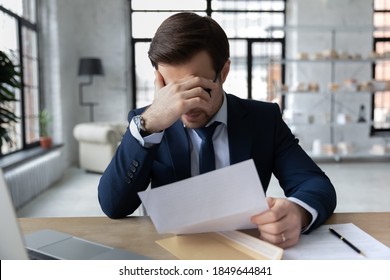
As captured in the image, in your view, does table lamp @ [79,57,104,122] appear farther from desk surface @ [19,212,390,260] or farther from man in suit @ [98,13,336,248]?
desk surface @ [19,212,390,260]

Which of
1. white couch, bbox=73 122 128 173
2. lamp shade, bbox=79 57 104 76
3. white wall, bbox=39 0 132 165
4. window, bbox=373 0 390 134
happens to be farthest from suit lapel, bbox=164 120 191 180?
window, bbox=373 0 390 134

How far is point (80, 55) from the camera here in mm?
4758

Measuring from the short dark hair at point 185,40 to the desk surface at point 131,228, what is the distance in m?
0.33

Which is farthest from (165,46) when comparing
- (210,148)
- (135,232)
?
(135,232)

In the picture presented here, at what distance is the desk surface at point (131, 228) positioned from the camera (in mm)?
679

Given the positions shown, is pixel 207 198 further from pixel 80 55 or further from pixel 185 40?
pixel 80 55

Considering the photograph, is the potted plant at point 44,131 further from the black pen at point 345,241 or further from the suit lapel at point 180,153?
the black pen at point 345,241

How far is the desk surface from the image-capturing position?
68 centimetres

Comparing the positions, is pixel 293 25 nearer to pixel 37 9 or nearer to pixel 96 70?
pixel 96 70

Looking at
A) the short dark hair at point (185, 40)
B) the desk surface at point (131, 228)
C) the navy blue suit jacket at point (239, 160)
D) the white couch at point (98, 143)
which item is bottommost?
the white couch at point (98, 143)

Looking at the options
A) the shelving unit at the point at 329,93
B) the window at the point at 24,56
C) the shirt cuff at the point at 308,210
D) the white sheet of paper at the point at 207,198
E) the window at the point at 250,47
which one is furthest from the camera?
the window at the point at 250,47

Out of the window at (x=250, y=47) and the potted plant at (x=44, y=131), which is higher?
the window at (x=250, y=47)

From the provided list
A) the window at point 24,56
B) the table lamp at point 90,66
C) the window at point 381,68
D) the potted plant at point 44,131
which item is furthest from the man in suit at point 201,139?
the window at point 381,68
